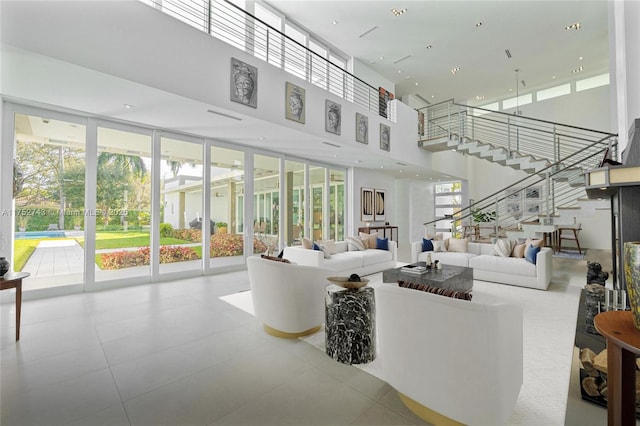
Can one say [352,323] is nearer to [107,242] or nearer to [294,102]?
[294,102]

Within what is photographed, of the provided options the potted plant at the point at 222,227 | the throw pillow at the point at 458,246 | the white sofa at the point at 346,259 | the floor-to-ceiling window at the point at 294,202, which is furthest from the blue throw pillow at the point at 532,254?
the potted plant at the point at 222,227

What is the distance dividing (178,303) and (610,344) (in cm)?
449

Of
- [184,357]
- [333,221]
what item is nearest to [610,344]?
[184,357]

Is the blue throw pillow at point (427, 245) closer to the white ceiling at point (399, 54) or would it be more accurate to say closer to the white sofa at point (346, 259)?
the white sofa at point (346, 259)

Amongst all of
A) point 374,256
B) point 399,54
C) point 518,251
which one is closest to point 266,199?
point 374,256

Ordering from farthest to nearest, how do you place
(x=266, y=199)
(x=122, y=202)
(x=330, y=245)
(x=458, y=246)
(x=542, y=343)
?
(x=266, y=199), (x=458, y=246), (x=330, y=245), (x=122, y=202), (x=542, y=343)

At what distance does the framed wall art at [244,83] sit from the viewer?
176 inches

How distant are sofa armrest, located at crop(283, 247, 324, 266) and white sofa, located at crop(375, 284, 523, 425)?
A: 340cm

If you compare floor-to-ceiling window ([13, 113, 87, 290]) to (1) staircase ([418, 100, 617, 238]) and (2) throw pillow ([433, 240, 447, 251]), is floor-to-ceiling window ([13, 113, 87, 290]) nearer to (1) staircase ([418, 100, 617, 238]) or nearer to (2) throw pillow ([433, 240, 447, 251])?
(2) throw pillow ([433, 240, 447, 251])

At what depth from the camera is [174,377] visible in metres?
2.29

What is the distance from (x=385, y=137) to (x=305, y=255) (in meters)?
4.11

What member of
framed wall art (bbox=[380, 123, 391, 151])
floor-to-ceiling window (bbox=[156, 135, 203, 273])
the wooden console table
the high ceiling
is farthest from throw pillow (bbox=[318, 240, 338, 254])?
the high ceiling

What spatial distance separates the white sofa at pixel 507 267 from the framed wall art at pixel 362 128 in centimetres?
312

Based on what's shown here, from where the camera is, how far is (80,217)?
4.82 m
